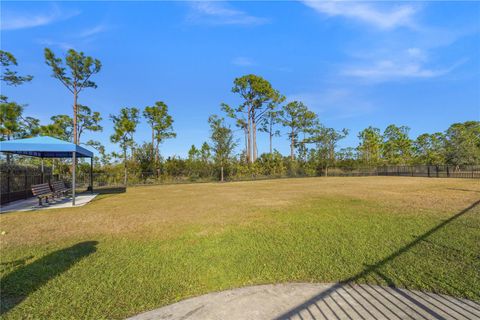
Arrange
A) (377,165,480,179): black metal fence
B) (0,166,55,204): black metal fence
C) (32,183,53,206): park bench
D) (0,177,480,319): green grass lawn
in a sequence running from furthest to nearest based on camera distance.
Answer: (377,165,480,179): black metal fence < (0,166,55,204): black metal fence < (32,183,53,206): park bench < (0,177,480,319): green grass lawn

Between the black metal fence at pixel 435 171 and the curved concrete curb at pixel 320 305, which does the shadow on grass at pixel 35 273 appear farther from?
the black metal fence at pixel 435 171

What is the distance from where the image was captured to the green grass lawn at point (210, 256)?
8.73 feet

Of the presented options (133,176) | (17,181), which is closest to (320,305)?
(17,181)

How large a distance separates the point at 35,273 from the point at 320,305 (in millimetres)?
3776

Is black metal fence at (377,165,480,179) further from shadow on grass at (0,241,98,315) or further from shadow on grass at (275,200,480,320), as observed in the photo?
shadow on grass at (0,241,98,315)

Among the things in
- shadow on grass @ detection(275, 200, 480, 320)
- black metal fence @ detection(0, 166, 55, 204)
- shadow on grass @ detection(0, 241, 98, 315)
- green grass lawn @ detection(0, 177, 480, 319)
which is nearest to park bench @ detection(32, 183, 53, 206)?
black metal fence @ detection(0, 166, 55, 204)

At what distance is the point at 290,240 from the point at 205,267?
1809 mm

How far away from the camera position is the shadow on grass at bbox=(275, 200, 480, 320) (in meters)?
2.19

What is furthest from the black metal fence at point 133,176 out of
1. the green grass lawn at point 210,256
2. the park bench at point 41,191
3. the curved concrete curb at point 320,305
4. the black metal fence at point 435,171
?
the curved concrete curb at point 320,305

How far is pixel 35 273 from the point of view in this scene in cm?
324

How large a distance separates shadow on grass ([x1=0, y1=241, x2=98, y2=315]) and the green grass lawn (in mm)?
15

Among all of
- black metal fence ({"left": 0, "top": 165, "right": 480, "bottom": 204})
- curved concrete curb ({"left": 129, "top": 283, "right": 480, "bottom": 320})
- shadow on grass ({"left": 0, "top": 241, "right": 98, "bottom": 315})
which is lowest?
curved concrete curb ({"left": 129, "top": 283, "right": 480, "bottom": 320})

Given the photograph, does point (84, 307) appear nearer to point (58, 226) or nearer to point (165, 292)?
point (165, 292)

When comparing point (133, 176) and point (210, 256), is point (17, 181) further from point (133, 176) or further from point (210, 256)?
point (210, 256)
